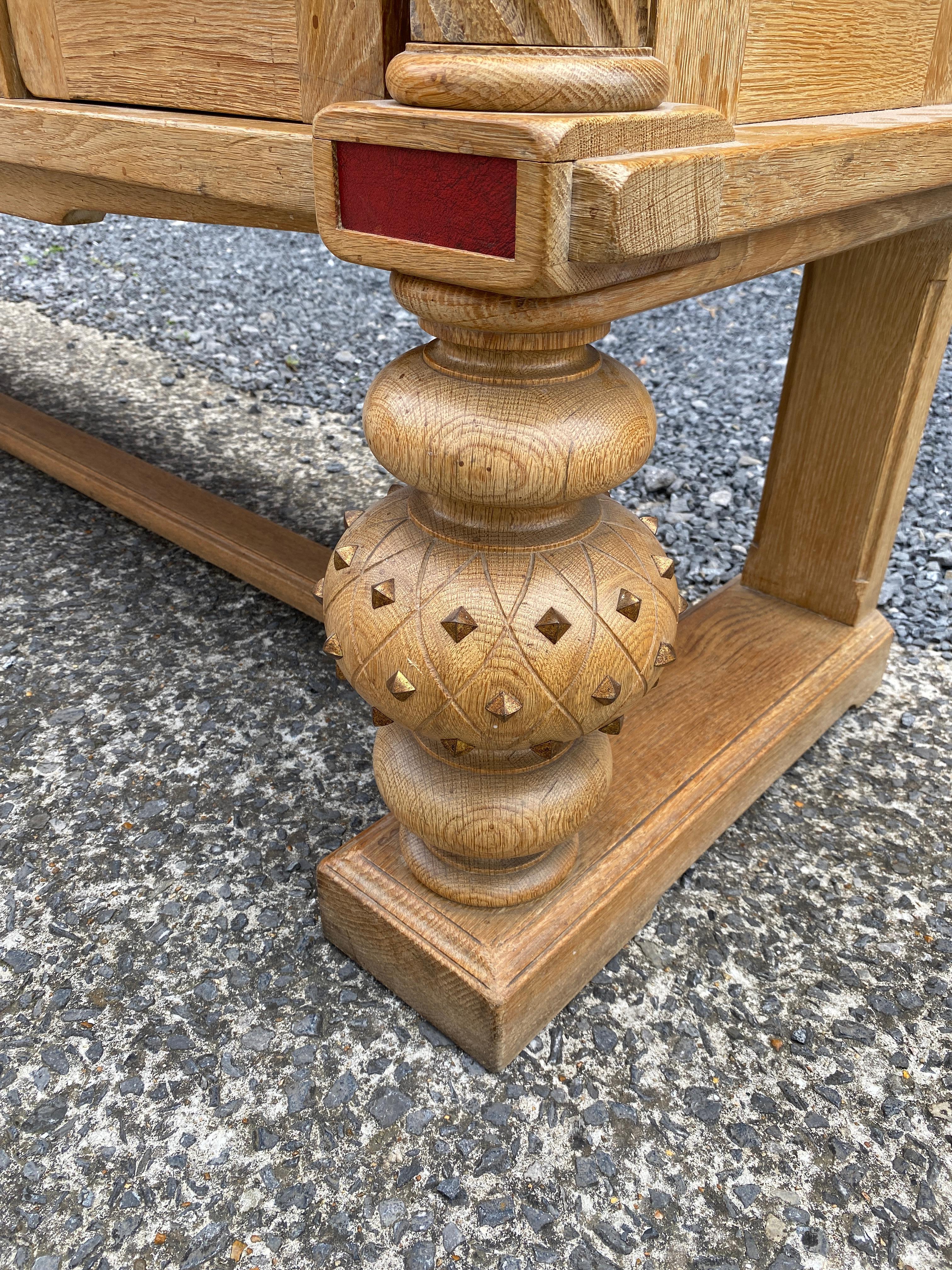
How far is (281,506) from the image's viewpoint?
2.41m

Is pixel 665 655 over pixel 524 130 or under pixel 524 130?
under

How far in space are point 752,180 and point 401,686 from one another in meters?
0.54

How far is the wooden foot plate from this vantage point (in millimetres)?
1119

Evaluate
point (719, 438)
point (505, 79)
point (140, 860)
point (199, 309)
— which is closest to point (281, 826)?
point (140, 860)

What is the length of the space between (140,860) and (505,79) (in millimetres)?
1181

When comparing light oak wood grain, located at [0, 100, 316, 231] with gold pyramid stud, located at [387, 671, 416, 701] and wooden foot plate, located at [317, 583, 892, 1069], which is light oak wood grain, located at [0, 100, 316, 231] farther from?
wooden foot plate, located at [317, 583, 892, 1069]

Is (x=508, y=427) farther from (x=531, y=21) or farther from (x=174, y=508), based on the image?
(x=174, y=508)

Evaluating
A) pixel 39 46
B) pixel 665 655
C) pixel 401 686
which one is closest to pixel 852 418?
pixel 665 655

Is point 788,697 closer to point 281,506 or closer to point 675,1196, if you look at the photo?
point 675,1196

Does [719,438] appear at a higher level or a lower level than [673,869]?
lower

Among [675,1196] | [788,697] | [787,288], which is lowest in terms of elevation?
[787,288]

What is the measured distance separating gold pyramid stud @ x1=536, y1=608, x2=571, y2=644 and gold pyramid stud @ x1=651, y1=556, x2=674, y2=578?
162 millimetres

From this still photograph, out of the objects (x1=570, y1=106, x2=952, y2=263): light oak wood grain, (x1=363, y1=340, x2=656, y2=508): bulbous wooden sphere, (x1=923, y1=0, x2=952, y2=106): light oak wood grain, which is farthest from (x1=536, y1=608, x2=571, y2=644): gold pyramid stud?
(x1=923, y1=0, x2=952, y2=106): light oak wood grain

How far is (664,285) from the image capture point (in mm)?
819
